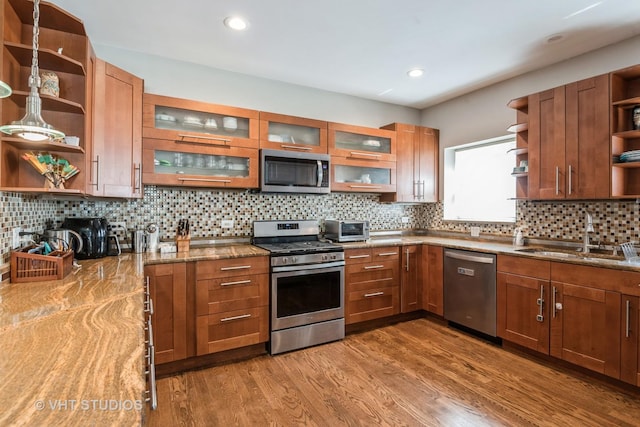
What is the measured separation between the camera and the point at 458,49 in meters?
2.69

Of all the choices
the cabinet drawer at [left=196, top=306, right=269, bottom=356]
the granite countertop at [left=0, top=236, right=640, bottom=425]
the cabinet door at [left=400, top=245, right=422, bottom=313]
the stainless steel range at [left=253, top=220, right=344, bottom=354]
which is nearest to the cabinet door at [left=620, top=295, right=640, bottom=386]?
the cabinet door at [left=400, top=245, right=422, bottom=313]

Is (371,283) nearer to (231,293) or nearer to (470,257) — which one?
(470,257)

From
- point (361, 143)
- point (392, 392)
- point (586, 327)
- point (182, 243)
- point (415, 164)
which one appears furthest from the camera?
point (415, 164)

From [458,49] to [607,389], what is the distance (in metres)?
2.80

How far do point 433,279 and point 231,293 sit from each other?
218 centimetres

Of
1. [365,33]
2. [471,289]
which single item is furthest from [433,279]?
[365,33]

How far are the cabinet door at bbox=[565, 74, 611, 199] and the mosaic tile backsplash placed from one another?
1.13ft

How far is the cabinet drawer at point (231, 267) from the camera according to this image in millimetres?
2486

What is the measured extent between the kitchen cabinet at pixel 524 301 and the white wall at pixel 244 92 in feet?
7.46

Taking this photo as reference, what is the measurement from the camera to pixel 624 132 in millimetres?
2367

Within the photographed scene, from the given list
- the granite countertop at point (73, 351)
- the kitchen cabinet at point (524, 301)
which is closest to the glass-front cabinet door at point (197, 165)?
the granite countertop at point (73, 351)

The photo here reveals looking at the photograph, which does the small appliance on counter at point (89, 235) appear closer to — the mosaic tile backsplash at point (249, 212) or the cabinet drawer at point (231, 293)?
the mosaic tile backsplash at point (249, 212)

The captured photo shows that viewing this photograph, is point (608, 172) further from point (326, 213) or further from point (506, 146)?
point (326, 213)

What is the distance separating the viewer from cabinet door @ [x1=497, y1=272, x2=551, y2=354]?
2.54 metres
